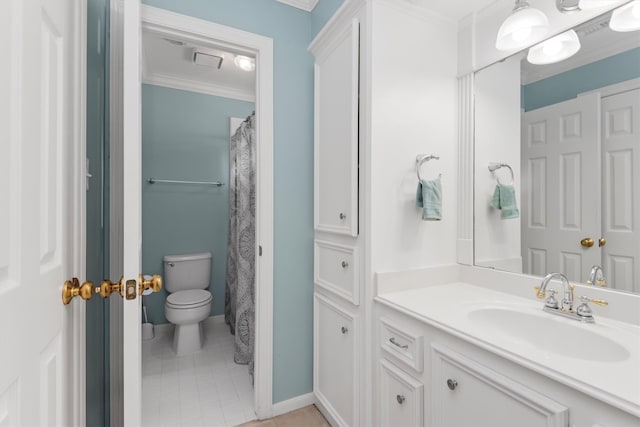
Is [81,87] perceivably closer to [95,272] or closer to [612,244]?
[95,272]

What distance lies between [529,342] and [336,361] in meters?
0.89

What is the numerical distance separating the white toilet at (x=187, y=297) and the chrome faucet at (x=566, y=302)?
229 cm

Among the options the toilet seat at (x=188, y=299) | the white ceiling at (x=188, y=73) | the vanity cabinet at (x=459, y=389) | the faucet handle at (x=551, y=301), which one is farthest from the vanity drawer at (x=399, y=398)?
the white ceiling at (x=188, y=73)

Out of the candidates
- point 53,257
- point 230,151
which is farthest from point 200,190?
point 53,257

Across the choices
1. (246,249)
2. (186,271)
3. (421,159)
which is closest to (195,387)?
(246,249)

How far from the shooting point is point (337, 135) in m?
1.57

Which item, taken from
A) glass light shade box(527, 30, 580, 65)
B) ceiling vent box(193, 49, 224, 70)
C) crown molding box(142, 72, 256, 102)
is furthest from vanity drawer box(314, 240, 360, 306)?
crown molding box(142, 72, 256, 102)

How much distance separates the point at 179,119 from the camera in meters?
2.95

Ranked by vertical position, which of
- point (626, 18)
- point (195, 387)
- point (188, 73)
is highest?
point (188, 73)

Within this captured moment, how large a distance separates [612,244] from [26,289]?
165cm

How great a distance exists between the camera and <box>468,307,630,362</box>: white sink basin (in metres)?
0.94

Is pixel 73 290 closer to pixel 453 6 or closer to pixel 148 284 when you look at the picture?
pixel 148 284

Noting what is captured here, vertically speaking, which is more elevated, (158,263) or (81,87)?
(81,87)

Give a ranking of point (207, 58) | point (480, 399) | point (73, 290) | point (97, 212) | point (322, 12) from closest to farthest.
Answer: point (73, 290)
point (480, 399)
point (97, 212)
point (322, 12)
point (207, 58)
